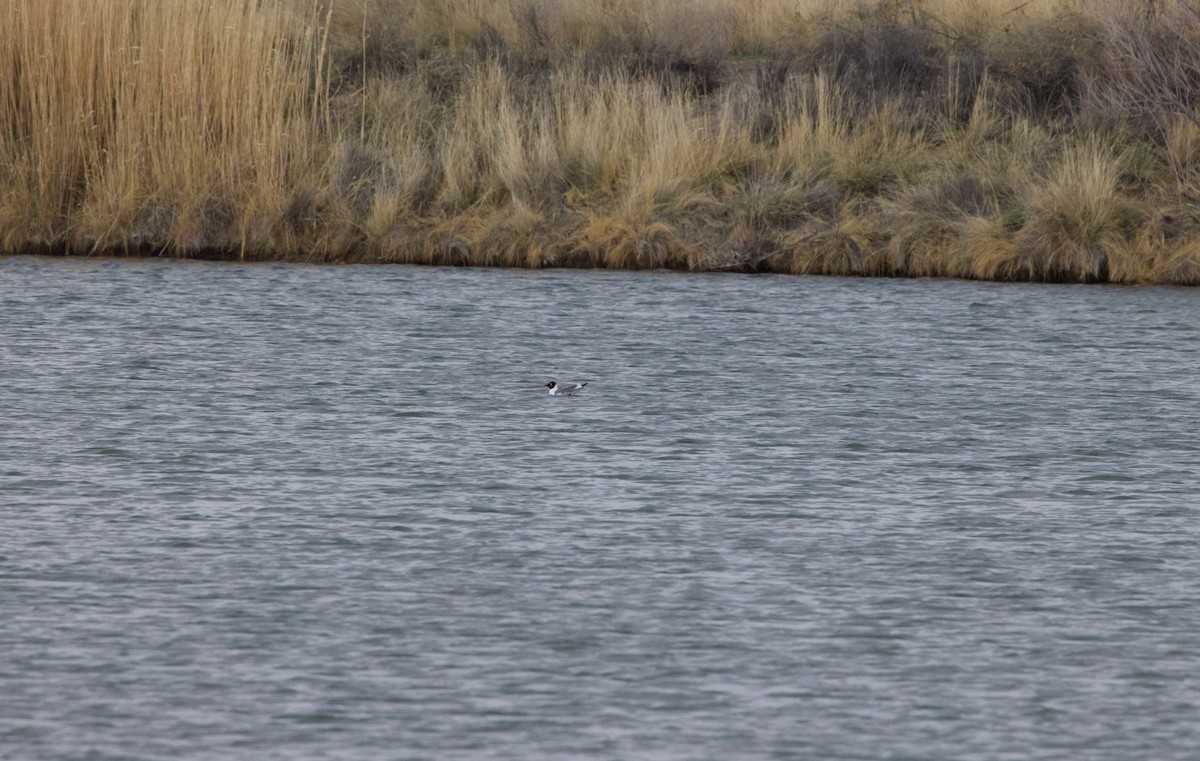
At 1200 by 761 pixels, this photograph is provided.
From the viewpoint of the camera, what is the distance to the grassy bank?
48.6 ft

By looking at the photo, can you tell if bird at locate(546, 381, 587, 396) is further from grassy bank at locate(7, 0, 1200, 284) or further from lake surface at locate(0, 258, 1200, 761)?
grassy bank at locate(7, 0, 1200, 284)

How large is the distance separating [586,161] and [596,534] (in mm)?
8796

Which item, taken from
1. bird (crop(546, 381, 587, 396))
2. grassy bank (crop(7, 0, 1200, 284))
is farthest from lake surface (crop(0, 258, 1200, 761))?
grassy bank (crop(7, 0, 1200, 284))

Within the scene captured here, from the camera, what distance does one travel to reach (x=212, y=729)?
539cm

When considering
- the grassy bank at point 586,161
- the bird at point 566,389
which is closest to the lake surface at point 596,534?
the bird at point 566,389

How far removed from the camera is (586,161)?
1595cm

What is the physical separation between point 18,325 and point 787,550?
22.5ft

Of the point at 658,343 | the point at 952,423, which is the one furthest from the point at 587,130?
the point at 952,423

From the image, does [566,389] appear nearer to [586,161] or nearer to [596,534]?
[596,534]

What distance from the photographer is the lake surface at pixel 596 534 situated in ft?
18.3

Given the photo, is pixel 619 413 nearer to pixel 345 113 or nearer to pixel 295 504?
pixel 295 504

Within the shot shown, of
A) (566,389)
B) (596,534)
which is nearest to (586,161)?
(566,389)

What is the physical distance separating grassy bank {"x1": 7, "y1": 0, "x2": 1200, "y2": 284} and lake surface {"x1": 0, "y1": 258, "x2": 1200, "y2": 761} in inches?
80.3

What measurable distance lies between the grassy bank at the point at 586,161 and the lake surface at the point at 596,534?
2.04 metres
